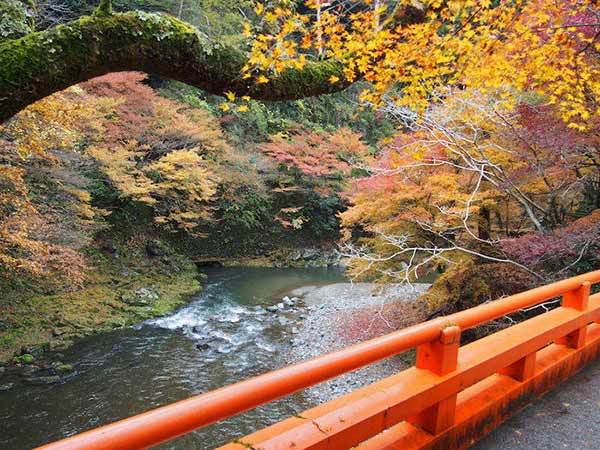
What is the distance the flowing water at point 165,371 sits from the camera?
6044mm

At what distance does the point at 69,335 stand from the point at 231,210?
10.1m

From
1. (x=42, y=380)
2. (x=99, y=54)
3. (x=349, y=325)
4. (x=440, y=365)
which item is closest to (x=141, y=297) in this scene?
(x=42, y=380)

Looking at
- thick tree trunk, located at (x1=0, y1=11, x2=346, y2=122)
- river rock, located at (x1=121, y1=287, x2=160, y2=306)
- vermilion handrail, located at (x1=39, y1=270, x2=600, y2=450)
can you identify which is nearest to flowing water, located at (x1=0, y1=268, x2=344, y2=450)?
river rock, located at (x1=121, y1=287, x2=160, y2=306)

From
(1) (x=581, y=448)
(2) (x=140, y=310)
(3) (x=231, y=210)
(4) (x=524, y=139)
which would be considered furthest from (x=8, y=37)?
(3) (x=231, y=210)

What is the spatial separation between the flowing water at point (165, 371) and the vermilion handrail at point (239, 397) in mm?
5029

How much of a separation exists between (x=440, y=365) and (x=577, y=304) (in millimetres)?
1670

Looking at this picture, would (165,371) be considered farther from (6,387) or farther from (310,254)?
(310,254)

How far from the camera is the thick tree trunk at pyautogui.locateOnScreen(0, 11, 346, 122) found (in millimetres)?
2176

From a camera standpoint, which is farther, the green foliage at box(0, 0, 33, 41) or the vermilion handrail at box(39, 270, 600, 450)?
the green foliage at box(0, 0, 33, 41)

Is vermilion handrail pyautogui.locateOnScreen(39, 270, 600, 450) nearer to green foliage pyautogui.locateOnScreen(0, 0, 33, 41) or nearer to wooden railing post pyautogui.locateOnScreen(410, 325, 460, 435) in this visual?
→ wooden railing post pyautogui.locateOnScreen(410, 325, 460, 435)

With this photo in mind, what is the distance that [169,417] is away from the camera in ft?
3.69

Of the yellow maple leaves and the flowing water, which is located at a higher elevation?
the yellow maple leaves

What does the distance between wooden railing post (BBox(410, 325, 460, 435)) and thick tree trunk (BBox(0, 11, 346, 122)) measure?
6.50 feet

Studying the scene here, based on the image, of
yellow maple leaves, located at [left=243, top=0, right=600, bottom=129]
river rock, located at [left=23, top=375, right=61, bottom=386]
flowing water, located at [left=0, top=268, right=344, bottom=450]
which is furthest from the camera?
river rock, located at [left=23, top=375, right=61, bottom=386]
